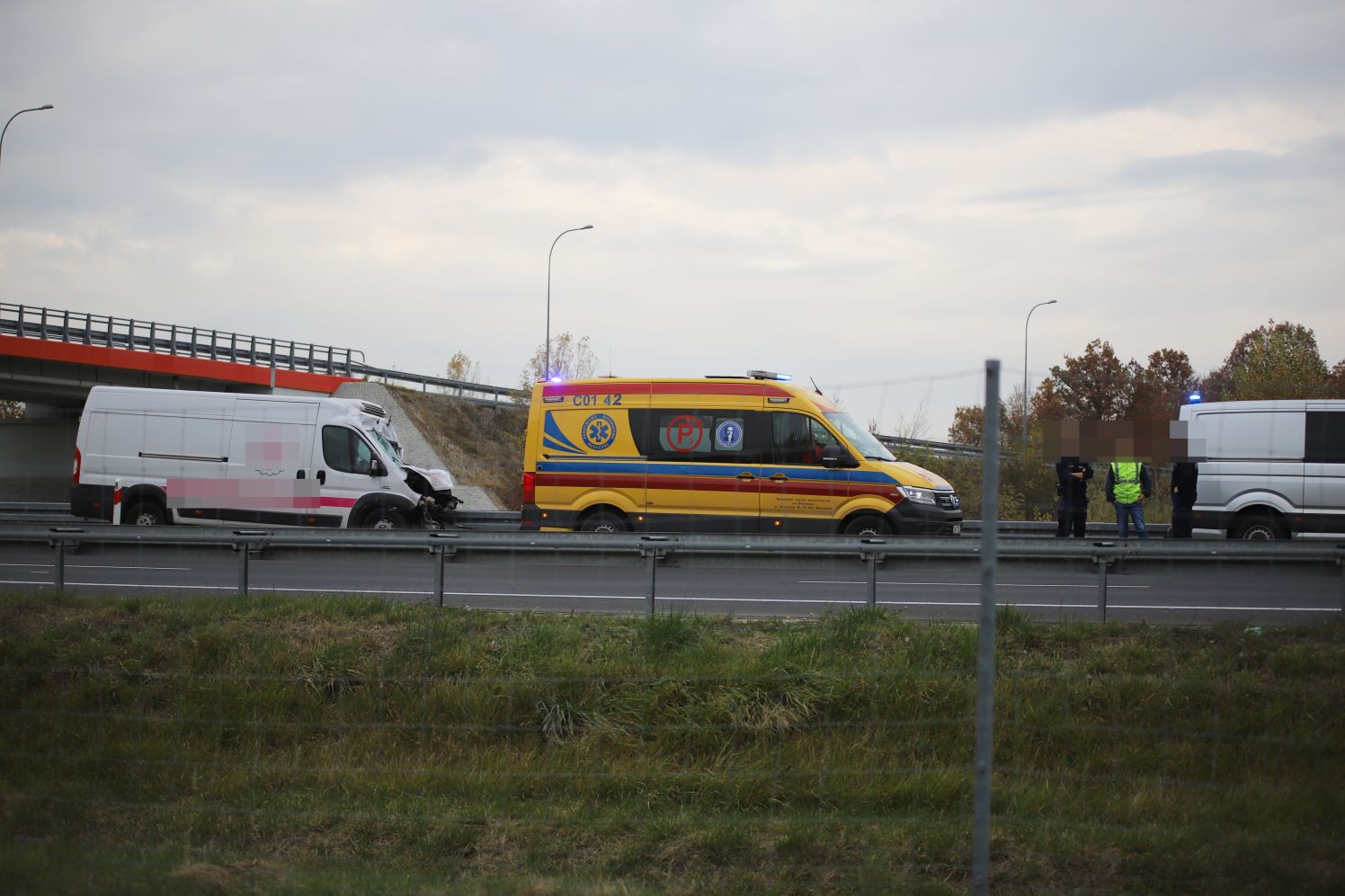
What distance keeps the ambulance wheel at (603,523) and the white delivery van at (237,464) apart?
5.56m

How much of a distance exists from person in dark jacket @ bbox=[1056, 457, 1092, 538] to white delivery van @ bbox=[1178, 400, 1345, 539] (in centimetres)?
585

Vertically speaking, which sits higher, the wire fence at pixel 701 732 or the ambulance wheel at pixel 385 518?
the ambulance wheel at pixel 385 518

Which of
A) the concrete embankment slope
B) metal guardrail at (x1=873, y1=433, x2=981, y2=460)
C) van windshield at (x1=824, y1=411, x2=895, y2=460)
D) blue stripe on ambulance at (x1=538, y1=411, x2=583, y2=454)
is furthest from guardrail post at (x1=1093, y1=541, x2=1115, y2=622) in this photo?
the concrete embankment slope

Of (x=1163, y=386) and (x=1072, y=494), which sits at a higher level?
(x=1163, y=386)

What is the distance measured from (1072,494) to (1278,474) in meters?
8.85

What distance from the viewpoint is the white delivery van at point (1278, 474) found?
15.3 metres

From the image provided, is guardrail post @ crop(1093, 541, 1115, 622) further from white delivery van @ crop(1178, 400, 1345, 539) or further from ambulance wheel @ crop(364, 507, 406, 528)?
ambulance wheel @ crop(364, 507, 406, 528)

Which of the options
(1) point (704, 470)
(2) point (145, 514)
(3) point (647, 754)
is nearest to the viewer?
(3) point (647, 754)

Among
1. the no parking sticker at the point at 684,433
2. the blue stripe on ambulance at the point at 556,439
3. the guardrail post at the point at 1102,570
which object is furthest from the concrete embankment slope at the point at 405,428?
the guardrail post at the point at 1102,570

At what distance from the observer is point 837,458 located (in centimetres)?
1500

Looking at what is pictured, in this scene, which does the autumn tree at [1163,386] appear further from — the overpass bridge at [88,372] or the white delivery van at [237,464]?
the overpass bridge at [88,372]

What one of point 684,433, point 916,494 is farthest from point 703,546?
point 684,433

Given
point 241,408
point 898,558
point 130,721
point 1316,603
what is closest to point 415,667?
point 130,721

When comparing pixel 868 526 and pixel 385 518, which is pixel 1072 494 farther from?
pixel 385 518
